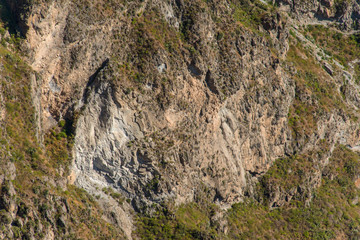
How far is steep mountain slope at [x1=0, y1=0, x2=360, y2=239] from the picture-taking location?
8969 cm

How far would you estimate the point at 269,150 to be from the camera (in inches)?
4966

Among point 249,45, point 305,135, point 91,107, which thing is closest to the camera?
point 91,107

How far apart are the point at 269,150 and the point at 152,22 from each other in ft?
127

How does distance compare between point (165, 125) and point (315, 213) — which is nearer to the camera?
point (165, 125)

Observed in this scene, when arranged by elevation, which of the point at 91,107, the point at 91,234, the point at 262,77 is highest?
the point at 262,77

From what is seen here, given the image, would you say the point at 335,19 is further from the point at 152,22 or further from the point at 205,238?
the point at 205,238

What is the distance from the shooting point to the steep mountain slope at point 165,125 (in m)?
89.7

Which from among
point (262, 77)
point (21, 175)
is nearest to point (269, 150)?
point (262, 77)

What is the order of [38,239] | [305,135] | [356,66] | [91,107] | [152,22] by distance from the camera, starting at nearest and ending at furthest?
[38,239] < [91,107] < [152,22] < [305,135] < [356,66]

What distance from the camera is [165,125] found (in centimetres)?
10362

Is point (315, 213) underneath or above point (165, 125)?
underneath

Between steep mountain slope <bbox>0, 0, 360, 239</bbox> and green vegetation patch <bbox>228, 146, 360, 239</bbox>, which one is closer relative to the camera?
steep mountain slope <bbox>0, 0, 360, 239</bbox>

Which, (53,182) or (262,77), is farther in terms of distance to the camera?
(262,77)

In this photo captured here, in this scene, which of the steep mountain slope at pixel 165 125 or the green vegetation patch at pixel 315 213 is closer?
the steep mountain slope at pixel 165 125
